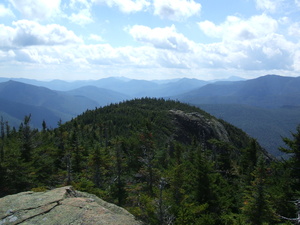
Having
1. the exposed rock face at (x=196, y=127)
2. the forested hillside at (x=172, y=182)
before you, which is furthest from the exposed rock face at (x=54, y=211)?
the exposed rock face at (x=196, y=127)

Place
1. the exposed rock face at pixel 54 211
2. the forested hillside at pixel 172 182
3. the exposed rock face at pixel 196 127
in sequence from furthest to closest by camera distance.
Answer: the exposed rock face at pixel 196 127 → the forested hillside at pixel 172 182 → the exposed rock face at pixel 54 211

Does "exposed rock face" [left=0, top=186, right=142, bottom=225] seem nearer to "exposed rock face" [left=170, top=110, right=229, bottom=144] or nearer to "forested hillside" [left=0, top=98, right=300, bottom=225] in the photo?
"forested hillside" [left=0, top=98, right=300, bottom=225]

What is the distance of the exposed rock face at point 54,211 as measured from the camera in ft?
37.8

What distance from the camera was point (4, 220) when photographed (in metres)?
11.6

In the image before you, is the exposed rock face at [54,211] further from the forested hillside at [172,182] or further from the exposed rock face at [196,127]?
the exposed rock face at [196,127]

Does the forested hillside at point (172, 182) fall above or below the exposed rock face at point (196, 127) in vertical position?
above

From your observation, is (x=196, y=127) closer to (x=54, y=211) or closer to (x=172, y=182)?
(x=172, y=182)

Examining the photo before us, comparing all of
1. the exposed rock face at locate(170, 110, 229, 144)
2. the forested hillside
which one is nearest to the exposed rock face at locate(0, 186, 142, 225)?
the forested hillside

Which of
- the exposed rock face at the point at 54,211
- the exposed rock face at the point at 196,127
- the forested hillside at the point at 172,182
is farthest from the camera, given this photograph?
the exposed rock face at the point at 196,127

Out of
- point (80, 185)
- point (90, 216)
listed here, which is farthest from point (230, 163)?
point (90, 216)

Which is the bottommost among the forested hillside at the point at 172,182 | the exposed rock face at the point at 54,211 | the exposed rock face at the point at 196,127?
the exposed rock face at the point at 196,127

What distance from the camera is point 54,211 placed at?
1215cm

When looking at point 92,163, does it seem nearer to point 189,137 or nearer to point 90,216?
point 90,216

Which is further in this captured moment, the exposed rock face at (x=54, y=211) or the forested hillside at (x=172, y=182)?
the forested hillside at (x=172, y=182)
